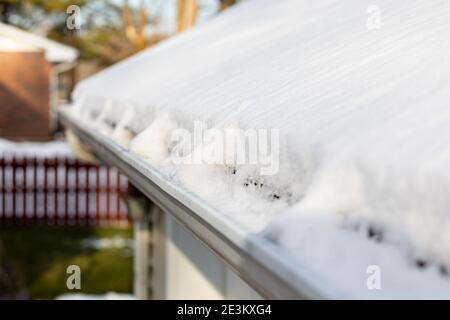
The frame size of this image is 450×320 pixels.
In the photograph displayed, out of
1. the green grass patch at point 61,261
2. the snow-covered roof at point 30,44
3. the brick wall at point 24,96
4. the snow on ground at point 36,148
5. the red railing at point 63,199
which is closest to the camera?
the green grass patch at point 61,261

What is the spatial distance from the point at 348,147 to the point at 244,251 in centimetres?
26

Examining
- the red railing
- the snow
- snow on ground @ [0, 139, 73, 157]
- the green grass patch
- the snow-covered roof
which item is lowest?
the green grass patch

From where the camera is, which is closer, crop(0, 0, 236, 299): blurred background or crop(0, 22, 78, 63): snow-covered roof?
crop(0, 0, 236, 299): blurred background

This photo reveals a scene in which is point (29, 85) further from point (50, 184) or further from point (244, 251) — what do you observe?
point (244, 251)

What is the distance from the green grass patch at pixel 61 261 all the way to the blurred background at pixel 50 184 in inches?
A: 0.5

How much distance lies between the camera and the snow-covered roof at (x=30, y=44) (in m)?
17.9

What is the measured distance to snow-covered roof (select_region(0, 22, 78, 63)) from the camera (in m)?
17.9

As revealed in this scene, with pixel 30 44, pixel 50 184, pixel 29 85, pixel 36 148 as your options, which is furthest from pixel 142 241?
pixel 36 148

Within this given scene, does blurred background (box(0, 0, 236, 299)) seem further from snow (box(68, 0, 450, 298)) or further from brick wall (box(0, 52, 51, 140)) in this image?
snow (box(68, 0, 450, 298))

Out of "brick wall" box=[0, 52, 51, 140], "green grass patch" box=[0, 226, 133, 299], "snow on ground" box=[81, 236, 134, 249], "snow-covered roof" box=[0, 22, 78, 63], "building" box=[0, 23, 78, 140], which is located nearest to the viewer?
"green grass patch" box=[0, 226, 133, 299]

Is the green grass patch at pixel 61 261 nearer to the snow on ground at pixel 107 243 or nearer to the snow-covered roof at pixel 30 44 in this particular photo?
the snow on ground at pixel 107 243

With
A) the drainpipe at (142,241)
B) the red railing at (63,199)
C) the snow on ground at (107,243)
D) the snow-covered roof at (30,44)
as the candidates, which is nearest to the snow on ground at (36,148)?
the snow-covered roof at (30,44)

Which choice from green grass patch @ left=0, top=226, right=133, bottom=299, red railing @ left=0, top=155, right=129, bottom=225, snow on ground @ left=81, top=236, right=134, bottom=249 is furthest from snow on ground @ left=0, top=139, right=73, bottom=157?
snow on ground @ left=81, top=236, right=134, bottom=249

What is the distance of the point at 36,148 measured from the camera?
20.2 metres
